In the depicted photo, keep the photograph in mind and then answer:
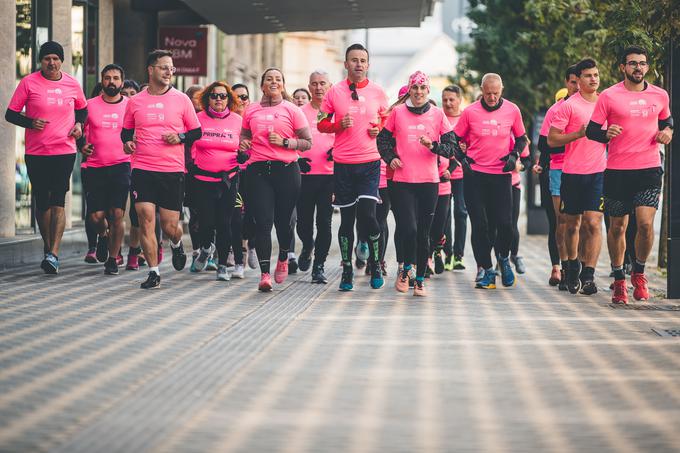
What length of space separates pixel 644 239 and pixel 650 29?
94.1 inches

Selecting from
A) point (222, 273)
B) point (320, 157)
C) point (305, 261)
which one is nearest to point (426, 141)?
point (320, 157)

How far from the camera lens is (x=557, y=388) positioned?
6.80 meters

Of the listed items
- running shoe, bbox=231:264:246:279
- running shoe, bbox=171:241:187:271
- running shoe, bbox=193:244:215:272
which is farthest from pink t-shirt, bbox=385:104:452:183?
running shoe, bbox=171:241:187:271

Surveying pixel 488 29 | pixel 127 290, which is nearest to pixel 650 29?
pixel 127 290

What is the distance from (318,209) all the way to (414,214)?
1552mm

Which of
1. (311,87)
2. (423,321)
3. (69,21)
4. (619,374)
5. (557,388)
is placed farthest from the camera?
(69,21)

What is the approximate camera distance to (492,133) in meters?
12.5

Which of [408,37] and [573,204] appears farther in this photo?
[408,37]

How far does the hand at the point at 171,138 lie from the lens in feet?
38.5

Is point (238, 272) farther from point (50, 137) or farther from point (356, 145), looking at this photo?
point (50, 137)

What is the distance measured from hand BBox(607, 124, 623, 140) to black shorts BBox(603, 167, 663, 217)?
344 mm

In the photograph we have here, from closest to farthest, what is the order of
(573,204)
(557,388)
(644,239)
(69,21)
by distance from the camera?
1. (557,388)
2. (644,239)
3. (573,204)
4. (69,21)

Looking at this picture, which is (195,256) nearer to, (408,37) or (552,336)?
(552,336)

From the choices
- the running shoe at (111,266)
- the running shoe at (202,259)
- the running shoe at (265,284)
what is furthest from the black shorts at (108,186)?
the running shoe at (265,284)
